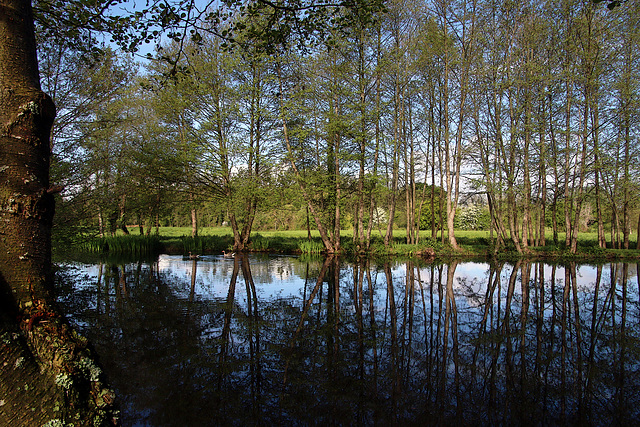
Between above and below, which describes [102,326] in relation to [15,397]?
below

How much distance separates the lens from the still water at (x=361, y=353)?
3.21 m

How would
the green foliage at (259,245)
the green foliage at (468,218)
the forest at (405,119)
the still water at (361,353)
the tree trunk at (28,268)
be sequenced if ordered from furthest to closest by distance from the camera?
the green foliage at (468,218) < the green foliage at (259,245) < the forest at (405,119) < the still water at (361,353) < the tree trunk at (28,268)

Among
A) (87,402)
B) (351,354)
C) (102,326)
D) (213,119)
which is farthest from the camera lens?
(213,119)

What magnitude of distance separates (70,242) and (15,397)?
6.43 m

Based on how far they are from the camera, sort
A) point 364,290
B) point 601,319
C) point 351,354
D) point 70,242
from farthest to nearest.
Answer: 1. point 364,290
2. point 70,242
3. point 601,319
4. point 351,354

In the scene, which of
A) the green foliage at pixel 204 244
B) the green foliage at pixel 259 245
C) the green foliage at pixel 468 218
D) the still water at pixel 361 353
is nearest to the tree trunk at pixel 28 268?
the still water at pixel 361 353

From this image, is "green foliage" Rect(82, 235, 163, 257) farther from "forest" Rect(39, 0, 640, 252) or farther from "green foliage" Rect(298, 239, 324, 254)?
"green foliage" Rect(298, 239, 324, 254)

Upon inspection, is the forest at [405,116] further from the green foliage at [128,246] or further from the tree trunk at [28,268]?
the tree trunk at [28,268]

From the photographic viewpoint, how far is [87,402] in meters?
1.65

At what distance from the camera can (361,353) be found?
4.51 metres

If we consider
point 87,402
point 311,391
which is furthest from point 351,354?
point 87,402

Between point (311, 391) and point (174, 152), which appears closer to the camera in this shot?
point (311, 391)

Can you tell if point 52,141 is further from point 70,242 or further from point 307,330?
point 307,330

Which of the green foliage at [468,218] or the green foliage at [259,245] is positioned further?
the green foliage at [468,218]
